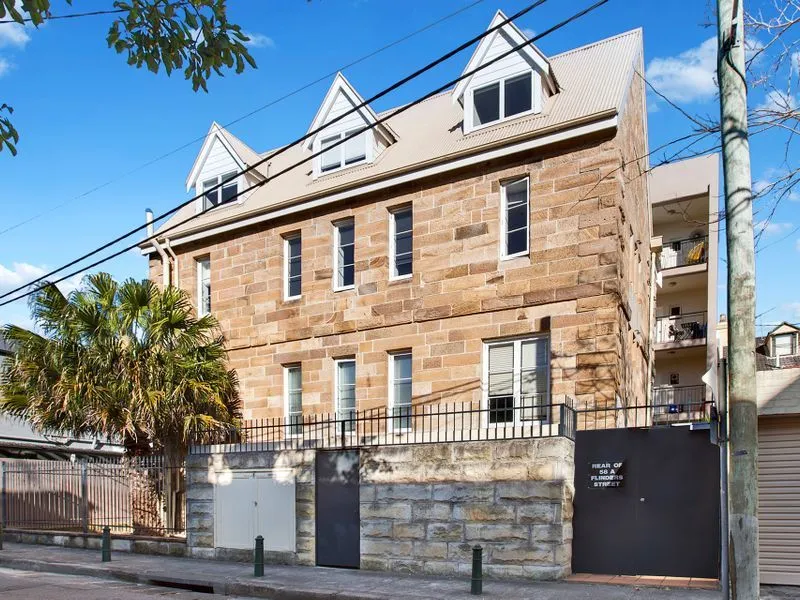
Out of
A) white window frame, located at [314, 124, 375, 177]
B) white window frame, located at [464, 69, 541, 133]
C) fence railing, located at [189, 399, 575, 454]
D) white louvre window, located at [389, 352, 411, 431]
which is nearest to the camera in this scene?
fence railing, located at [189, 399, 575, 454]

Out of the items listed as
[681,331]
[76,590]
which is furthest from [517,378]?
[681,331]

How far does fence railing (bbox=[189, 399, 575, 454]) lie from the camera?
510 inches

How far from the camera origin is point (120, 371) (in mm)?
17031

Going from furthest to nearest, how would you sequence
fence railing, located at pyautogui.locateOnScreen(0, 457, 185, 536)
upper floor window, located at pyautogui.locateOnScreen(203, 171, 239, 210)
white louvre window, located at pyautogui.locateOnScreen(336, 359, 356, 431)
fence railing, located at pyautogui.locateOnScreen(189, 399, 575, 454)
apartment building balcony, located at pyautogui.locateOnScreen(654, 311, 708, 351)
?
apartment building balcony, located at pyautogui.locateOnScreen(654, 311, 708, 351)
upper floor window, located at pyautogui.locateOnScreen(203, 171, 239, 210)
fence railing, located at pyautogui.locateOnScreen(0, 457, 185, 536)
white louvre window, located at pyautogui.locateOnScreen(336, 359, 356, 431)
fence railing, located at pyautogui.locateOnScreen(189, 399, 575, 454)

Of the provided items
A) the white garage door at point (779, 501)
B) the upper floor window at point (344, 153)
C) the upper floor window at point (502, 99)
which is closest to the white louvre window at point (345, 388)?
the upper floor window at point (344, 153)

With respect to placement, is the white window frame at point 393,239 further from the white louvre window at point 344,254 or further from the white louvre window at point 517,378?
the white louvre window at point 517,378

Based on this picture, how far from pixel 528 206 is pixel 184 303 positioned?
8846 mm

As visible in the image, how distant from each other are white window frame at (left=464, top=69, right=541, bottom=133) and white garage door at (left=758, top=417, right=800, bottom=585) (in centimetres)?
770

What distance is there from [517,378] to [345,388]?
14.5 ft

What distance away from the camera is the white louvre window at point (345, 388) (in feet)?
57.4

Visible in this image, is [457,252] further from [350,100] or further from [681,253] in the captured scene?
[681,253]

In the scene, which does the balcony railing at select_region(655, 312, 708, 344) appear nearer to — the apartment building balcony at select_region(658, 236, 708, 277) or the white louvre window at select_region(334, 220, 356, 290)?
the apartment building balcony at select_region(658, 236, 708, 277)

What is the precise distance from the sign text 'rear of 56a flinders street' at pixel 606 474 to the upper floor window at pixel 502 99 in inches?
298

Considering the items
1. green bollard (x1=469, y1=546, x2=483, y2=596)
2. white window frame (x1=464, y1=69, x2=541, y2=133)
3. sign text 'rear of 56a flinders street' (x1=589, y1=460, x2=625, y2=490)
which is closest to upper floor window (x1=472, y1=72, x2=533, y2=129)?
white window frame (x1=464, y1=69, x2=541, y2=133)
